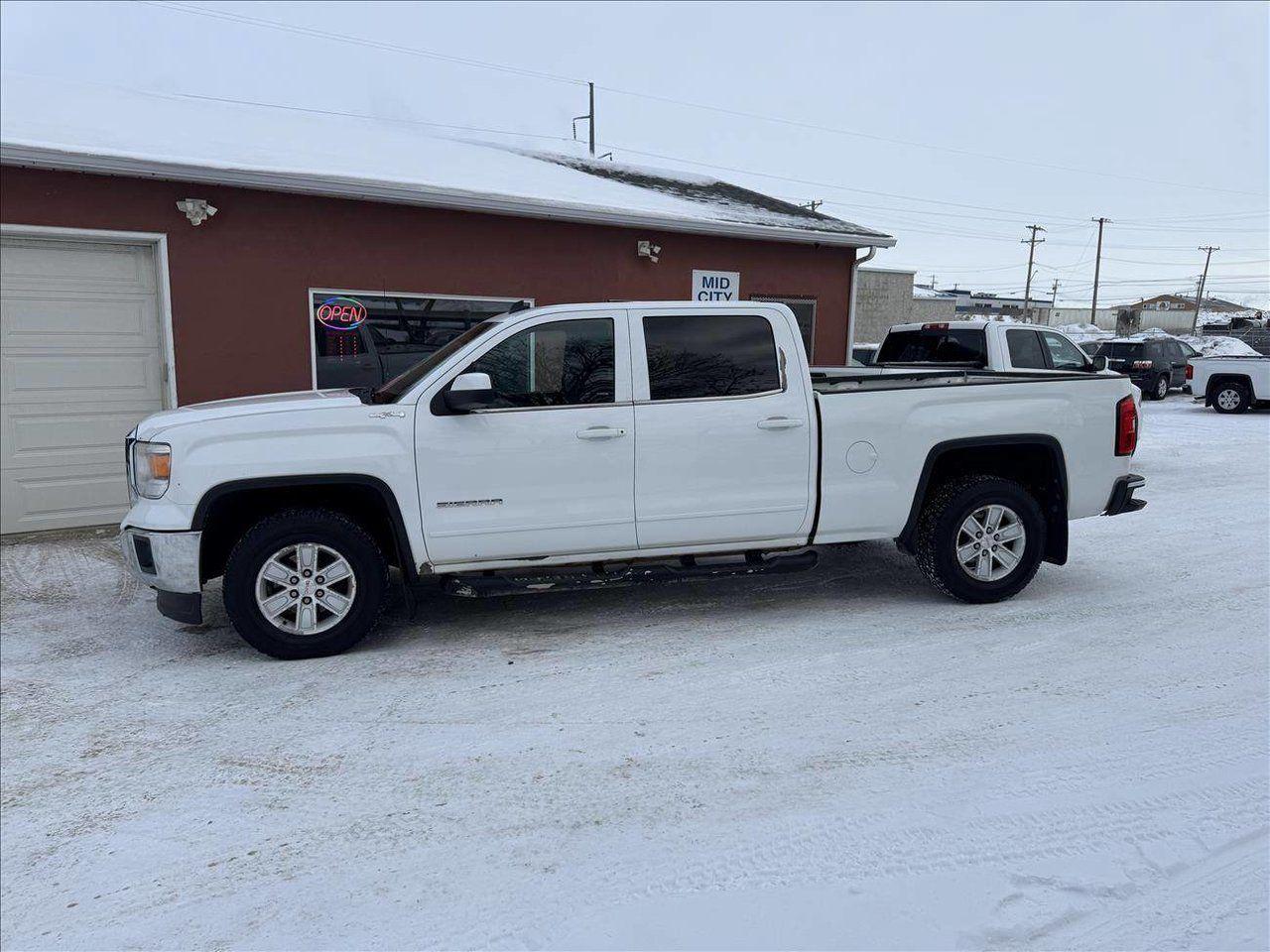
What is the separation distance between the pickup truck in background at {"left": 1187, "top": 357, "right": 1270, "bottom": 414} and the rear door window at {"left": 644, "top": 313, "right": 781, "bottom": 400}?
1871 centimetres

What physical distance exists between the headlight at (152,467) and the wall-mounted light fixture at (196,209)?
14.6 ft

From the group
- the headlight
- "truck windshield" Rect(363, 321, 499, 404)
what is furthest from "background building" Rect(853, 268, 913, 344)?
the headlight

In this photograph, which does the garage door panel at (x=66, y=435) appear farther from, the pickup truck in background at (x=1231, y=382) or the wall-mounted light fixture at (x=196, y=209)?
the pickup truck in background at (x=1231, y=382)

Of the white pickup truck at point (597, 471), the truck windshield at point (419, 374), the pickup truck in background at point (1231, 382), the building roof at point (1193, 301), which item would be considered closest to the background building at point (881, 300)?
the pickup truck in background at point (1231, 382)

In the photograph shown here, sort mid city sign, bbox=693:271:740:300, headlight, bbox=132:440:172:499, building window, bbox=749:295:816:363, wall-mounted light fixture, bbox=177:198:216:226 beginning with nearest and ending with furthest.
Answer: headlight, bbox=132:440:172:499, wall-mounted light fixture, bbox=177:198:216:226, mid city sign, bbox=693:271:740:300, building window, bbox=749:295:816:363

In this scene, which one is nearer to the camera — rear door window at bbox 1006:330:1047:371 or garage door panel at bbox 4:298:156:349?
garage door panel at bbox 4:298:156:349

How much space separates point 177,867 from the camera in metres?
3.16

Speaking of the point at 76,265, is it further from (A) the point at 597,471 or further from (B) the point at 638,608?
(B) the point at 638,608

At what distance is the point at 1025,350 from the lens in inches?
448

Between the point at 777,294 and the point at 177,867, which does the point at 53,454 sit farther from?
the point at 777,294

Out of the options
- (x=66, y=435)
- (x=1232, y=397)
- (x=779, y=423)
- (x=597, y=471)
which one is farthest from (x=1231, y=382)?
(x=66, y=435)

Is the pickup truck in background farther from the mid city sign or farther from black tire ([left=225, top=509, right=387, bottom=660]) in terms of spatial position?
black tire ([left=225, top=509, right=387, bottom=660])

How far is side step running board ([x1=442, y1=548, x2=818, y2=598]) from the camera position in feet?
17.0

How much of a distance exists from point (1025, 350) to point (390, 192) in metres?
7.87
